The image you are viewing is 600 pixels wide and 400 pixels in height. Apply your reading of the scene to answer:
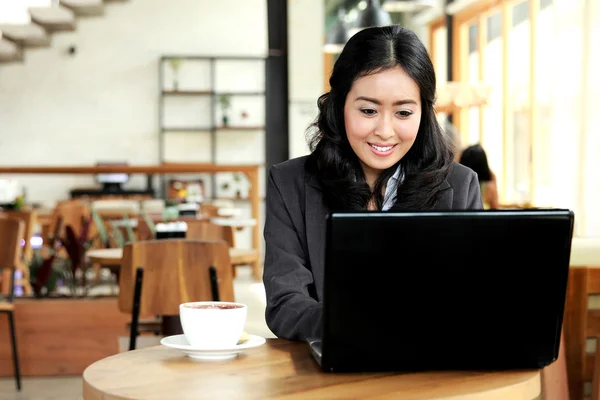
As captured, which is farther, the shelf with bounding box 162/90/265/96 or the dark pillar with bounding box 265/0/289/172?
the shelf with bounding box 162/90/265/96

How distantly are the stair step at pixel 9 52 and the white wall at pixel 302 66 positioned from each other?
550 centimetres

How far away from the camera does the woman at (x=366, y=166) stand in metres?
1.57

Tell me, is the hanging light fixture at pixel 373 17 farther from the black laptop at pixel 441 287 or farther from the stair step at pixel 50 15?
the stair step at pixel 50 15

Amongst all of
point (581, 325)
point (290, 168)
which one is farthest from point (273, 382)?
point (581, 325)

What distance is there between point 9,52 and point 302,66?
18.8 feet

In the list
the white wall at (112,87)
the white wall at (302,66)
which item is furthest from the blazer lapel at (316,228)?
the white wall at (112,87)

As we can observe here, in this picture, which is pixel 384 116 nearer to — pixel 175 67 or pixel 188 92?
A: pixel 188 92

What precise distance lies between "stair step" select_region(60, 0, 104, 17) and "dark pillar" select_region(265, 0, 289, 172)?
18.1ft

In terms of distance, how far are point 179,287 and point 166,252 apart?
138 millimetres

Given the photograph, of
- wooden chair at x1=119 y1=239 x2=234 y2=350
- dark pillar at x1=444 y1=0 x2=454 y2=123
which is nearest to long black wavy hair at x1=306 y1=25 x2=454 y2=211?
wooden chair at x1=119 y1=239 x2=234 y2=350

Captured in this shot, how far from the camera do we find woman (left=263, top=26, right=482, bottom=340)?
157cm

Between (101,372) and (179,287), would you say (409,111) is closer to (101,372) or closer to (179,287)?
(101,372)

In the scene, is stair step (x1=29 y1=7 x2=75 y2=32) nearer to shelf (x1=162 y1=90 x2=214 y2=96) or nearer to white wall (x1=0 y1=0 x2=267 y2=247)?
white wall (x1=0 y1=0 x2=267 y2=247)

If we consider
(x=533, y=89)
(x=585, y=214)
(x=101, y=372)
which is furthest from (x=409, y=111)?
(x=533, y=89)
